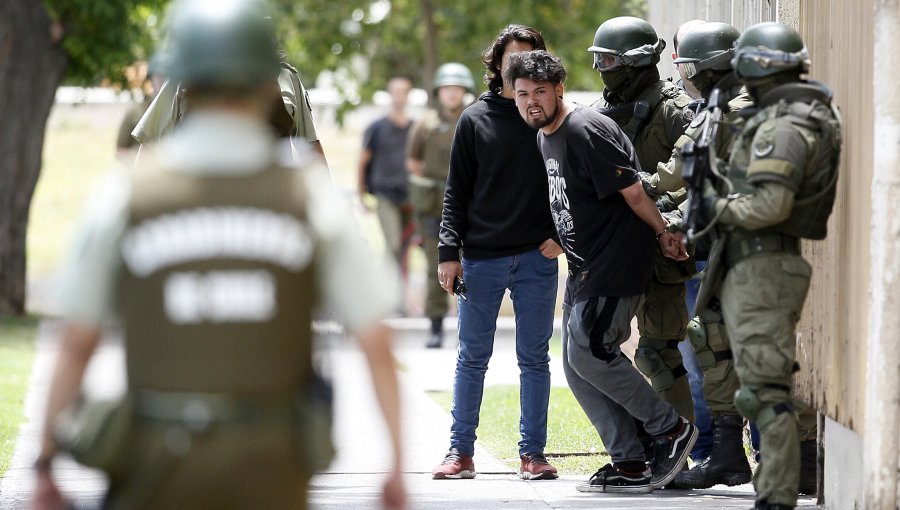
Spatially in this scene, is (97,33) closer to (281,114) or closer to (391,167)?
(391,167)

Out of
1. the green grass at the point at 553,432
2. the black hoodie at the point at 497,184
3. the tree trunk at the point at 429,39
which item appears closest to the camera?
the black hoodie at the point at 497,184

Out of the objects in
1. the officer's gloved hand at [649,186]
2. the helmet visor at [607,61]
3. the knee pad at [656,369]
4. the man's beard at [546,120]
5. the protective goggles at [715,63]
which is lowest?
the knee pad at [656,369]

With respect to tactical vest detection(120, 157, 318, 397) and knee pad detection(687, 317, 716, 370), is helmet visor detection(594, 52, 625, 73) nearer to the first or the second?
knee pad detection(687, 317, 716, 370)

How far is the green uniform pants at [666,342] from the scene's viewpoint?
7.04 m

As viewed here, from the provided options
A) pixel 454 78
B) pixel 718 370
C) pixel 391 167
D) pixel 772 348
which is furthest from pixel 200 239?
pixel 391 167

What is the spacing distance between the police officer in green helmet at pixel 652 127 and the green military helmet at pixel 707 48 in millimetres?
400

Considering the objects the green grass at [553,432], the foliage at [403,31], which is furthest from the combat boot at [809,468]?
the foliage at [403,31]

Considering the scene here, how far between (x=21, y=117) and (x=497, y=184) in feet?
31.0

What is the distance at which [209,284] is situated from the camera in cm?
286

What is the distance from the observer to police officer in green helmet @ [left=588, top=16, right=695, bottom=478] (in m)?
6.84

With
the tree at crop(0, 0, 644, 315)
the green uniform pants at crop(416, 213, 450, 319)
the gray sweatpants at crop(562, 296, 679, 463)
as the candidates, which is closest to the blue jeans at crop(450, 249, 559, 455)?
the gray sweatpants at crop(562, 296, 679, 463)

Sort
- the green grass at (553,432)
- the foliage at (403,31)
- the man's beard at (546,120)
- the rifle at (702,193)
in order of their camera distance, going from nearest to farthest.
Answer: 1. the rifle at (702,193)
2. the man's beard at (546,120)
3. the green grass at (553,432)
4. the foliage at (403,31)

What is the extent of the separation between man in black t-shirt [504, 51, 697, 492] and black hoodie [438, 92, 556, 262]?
0.35m

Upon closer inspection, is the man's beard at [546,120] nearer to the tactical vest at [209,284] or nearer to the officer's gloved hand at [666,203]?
the officer's gloved hand at [666,203]
